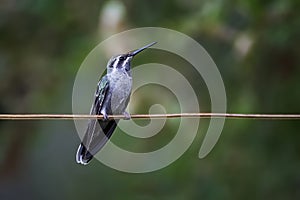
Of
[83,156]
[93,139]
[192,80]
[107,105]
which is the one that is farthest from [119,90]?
[192,80]

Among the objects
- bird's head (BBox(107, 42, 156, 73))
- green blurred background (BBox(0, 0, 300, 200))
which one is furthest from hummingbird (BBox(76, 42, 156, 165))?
green blurred background (BBox(0, 0, 300, 200))

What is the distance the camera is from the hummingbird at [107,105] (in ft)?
17.1

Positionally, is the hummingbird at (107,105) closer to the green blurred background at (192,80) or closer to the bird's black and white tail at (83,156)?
the bird's black and white tail at (83,156)

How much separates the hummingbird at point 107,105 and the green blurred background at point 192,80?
5.83 feet

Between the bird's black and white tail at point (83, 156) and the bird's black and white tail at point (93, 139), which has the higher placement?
the bird's black and white tail at point (93, 139)

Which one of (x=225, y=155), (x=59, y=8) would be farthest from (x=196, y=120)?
(x=59, y=8)

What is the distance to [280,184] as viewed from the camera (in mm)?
7992

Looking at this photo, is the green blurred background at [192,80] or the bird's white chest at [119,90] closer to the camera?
the bird's white chest at [119,90]

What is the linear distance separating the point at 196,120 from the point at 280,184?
104cm

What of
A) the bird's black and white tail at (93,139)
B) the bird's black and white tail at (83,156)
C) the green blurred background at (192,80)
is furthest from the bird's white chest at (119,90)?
the green blurred background at (192,80)

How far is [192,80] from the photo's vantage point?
27.2 feet

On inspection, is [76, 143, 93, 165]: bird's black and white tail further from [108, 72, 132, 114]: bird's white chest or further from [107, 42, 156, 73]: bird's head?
[107, 42, 156, 73]: bird's head

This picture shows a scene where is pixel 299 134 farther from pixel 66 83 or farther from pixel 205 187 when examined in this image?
pixel 66 83

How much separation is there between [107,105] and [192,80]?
2915 millimetres
